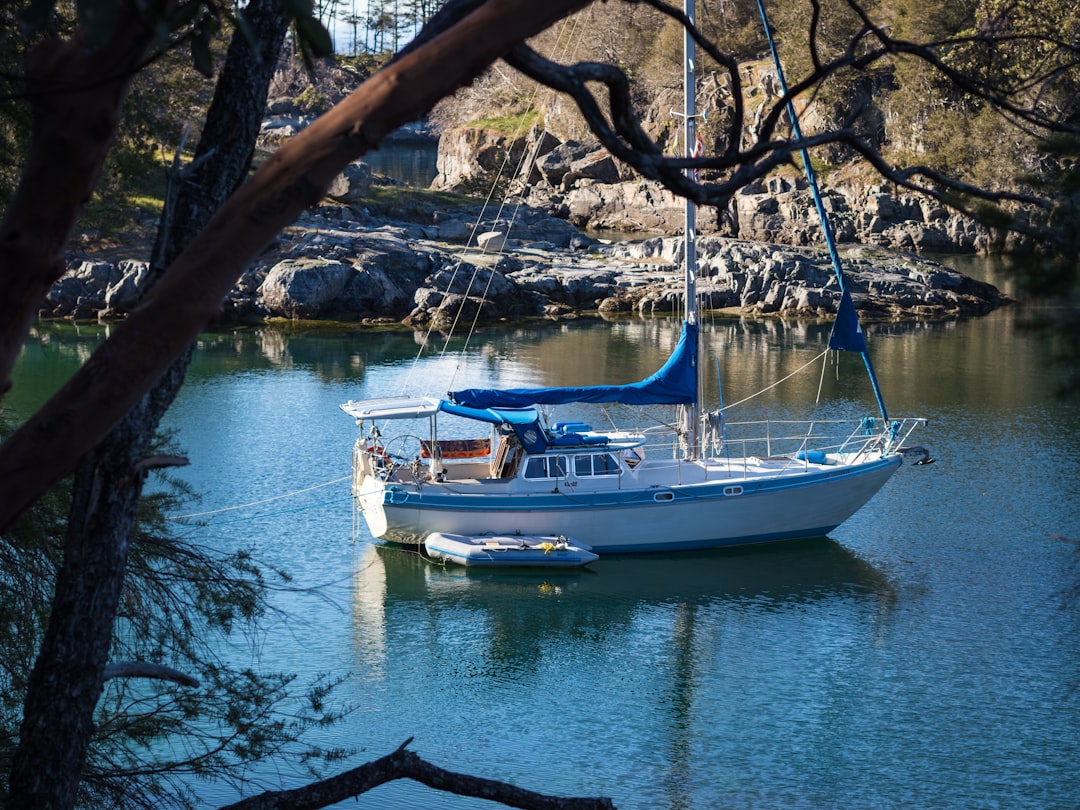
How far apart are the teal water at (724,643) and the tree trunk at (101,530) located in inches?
112

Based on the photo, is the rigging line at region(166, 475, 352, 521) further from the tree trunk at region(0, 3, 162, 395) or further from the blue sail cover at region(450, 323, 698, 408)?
the tree trunk at region(0, 3, 162, 395)

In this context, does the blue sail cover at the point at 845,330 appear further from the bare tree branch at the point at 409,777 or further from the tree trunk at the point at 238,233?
the tree trunk at the point at 238,233

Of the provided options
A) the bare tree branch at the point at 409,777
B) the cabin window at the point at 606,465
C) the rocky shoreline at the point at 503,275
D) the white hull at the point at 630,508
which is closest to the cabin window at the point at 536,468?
the white hull at the point at 630,508

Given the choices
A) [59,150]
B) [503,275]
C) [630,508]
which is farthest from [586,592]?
[503,275]

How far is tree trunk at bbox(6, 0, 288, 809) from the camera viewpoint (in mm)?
4105

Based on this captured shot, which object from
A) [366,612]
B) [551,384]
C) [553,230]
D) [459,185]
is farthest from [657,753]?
[459,185]

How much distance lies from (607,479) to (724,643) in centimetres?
323

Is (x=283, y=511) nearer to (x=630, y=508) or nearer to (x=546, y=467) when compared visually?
(x=546, y=467)

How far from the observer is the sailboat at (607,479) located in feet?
58.1

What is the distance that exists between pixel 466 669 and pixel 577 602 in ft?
8.20

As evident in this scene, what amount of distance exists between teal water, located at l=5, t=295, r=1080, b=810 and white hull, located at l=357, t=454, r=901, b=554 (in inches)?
17.4

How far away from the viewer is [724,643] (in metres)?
15.5

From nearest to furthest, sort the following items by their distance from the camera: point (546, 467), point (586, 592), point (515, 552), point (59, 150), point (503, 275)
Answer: point (59, 150)
point (586, 592)
point (515, 552)
point (546, 467)
point (503, 275)

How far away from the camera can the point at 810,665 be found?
14.7m
